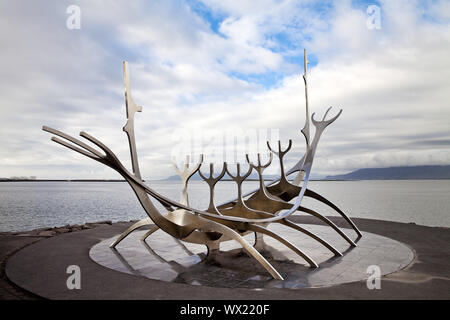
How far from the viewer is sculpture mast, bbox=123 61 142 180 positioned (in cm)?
814

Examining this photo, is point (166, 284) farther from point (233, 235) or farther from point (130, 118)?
point (130, 118)

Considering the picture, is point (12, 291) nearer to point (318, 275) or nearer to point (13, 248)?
point (13, 248)

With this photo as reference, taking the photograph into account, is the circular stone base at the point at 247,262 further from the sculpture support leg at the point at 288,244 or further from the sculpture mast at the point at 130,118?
the sculpture mast at the point at 130,118

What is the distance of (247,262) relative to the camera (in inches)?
327

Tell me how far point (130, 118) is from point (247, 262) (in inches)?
181

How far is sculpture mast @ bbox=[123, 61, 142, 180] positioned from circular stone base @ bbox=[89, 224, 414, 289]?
226 cm

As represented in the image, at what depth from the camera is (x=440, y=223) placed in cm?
2864

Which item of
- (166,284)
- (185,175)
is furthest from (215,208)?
(166,284)

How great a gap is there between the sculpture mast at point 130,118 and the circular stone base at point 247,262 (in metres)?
2.26

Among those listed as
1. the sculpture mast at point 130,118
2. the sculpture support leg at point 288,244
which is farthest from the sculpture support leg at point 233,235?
the sculpture mast at point 130,118

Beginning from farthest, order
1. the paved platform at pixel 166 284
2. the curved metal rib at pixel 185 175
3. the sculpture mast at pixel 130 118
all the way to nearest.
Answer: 1. the curved metal rib at pixel 185 175
2. the sculpture mast at pixel 130 118
3. the paved platform at pixel 166 284

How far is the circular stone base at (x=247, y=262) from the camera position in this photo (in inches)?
267
